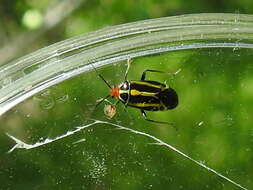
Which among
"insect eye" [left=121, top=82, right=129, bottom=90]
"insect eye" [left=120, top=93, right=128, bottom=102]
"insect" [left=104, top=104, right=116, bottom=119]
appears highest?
"insect" [left=104, top=104, right=116, bottom=119]

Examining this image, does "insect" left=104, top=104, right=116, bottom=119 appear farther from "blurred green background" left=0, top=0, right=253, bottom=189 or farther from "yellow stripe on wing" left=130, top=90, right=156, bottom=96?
"yellow stripe on wing" left=130, top=90, right=156, bottom=96

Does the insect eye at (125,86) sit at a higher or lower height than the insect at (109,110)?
lower

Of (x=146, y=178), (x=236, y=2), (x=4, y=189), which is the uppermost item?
(x=236, y=2)

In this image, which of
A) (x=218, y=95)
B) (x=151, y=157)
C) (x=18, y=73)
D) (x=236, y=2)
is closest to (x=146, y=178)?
(x=151, y=157)

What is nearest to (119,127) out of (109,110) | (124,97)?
(109,110)

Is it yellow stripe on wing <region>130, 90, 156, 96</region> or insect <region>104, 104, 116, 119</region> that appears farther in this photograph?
insect <region>104, 104, 116, 119</region>

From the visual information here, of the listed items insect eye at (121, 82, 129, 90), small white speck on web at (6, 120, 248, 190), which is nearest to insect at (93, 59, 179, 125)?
insect eye at (121, 82, 129, 90)

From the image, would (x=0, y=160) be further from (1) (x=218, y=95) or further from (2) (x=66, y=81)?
(1) (x=218, y=95)

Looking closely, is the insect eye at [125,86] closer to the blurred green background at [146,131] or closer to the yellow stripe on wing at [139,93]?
the yellow stripe on wing at [139,93]

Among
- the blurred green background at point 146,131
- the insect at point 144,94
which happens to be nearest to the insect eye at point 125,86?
the insect at point 144,94
